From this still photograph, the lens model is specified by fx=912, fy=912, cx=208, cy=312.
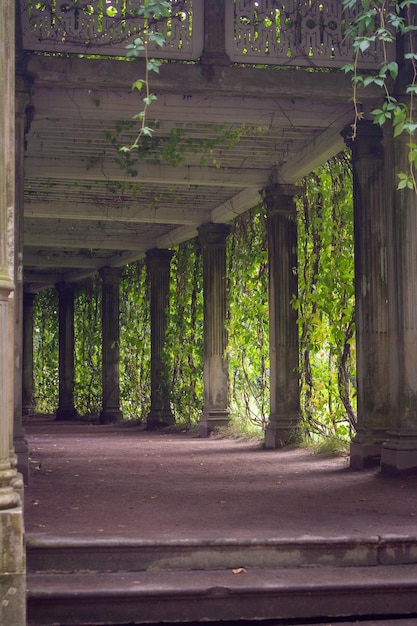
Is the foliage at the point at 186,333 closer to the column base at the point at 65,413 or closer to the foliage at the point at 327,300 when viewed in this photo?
the foliage at the point at 327,300

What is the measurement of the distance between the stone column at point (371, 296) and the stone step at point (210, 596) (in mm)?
4061

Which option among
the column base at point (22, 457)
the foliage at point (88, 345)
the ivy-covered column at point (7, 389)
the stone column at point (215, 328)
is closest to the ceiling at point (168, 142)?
the stone column at point (215, 328)

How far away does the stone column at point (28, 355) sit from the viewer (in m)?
23.8

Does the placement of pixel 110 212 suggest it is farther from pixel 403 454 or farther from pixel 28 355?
pixel 28 355

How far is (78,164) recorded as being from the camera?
11312mm

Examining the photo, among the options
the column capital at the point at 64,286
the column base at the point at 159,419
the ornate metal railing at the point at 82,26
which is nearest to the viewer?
the ornate metal railing at the point at 82,26

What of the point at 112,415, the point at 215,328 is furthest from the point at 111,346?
the point at 215,328

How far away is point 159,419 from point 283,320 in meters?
5.38

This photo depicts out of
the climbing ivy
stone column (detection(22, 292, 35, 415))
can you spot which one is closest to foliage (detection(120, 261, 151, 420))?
the climbing ivy

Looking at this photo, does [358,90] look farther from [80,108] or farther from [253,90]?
[80,108]

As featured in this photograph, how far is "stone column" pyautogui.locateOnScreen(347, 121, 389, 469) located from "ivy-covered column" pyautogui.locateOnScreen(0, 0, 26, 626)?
4.95m

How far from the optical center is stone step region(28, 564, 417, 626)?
4520 mm

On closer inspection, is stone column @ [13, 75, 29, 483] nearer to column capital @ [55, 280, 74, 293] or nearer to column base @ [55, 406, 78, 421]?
column capital @ [55, 280, 74, 293]

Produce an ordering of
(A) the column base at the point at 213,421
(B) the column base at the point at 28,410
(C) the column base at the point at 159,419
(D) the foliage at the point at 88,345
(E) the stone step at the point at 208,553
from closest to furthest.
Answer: (E) the stone step at the point at 208,553 < (A) the column base at the point at 213,421 < (C) the column base at the point at 159,419 < (D) the foliage at the point at 88,345 < (B) the column base at the point at 28,410
